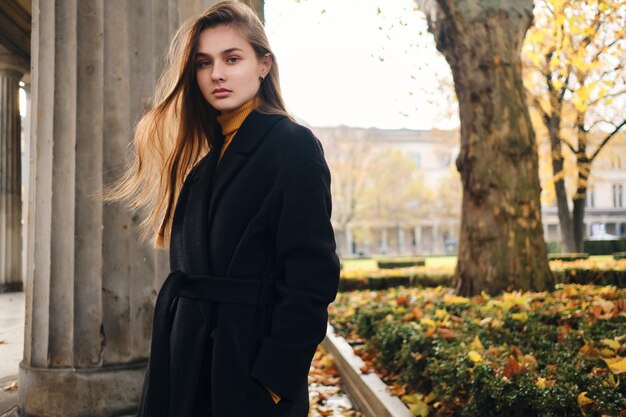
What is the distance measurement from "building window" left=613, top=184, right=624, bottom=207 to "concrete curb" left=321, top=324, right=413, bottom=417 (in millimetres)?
58830

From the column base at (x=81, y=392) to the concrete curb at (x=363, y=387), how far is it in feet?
4.88

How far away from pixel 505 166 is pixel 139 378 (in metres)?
5.34

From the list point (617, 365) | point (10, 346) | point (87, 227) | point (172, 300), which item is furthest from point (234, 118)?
point (10, 346)

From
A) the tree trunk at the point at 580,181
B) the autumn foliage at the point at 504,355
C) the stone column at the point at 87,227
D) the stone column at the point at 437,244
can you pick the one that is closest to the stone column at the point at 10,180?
the autumn foliage at the point at 504,355

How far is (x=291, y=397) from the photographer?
5.08 feet

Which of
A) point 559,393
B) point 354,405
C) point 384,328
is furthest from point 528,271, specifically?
point 559,393

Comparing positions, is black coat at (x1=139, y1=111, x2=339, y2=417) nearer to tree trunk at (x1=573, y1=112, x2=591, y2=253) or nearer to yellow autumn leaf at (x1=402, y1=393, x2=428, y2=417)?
yellow autumn leaf at (x1=402, y1=393, x2=428, y2=417)

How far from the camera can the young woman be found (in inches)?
60.7

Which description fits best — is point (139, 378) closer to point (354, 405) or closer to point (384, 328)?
point (354, 405)

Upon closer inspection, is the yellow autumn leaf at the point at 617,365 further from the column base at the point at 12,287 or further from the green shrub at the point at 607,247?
the green shrub at the point at 607,247

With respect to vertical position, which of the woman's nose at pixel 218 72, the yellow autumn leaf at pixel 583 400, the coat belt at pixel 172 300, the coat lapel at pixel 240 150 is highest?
the woman's nose at pixel 218 72

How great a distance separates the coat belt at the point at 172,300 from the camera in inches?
62.8

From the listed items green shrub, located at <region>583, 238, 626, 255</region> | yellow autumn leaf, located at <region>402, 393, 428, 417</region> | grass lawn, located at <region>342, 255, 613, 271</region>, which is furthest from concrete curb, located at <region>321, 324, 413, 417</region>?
green shrub, located at <region>583, 238, 626, 255</region>

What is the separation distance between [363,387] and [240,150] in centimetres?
284
